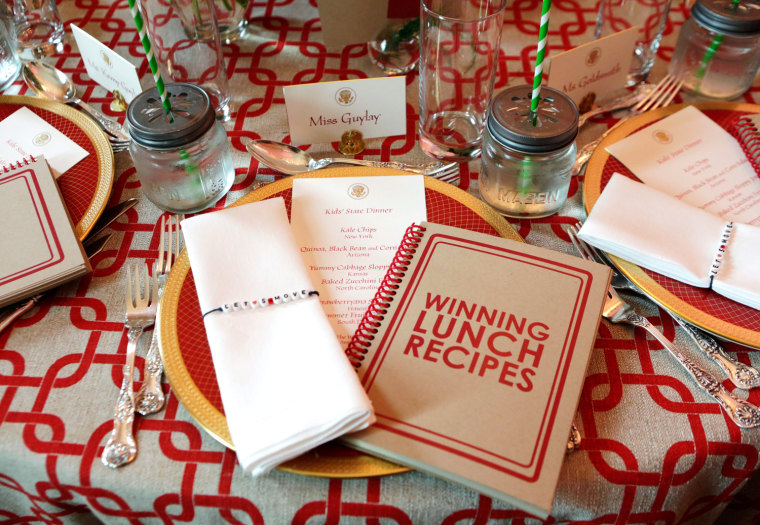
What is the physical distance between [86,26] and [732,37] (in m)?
1.12

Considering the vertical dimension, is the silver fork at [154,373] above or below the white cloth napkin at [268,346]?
below

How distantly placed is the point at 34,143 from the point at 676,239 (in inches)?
34.9

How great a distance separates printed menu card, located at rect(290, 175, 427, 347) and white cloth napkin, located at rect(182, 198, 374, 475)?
0.15ft

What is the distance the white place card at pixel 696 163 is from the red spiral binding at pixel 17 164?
31.8 inches

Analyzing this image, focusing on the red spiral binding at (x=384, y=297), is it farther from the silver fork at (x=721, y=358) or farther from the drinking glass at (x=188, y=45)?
the drinking glass at (x=188, y=45)

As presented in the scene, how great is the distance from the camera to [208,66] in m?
0.96

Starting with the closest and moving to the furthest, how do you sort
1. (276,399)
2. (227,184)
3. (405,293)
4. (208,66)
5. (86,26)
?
(276,399) → (405,293) → (227,184) → (208,66) → (86,26)

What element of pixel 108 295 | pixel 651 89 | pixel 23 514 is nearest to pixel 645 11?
pixel 651 89

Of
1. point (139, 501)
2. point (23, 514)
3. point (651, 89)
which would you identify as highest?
point (651, 89)

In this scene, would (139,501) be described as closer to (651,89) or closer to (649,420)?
(649,420)

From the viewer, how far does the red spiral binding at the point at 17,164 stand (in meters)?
0.81

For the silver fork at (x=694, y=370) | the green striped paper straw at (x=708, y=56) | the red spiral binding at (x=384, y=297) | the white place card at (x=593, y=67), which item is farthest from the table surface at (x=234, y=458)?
the green striped paper straw at (x=708, y=56)

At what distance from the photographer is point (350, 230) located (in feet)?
2.54

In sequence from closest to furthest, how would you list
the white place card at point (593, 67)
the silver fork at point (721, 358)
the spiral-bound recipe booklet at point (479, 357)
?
1. the spiral-bound recipe booklet at point (479, 357)
2. the silver fork at point (721, 358)
3. the white place card at point (593, 67)
